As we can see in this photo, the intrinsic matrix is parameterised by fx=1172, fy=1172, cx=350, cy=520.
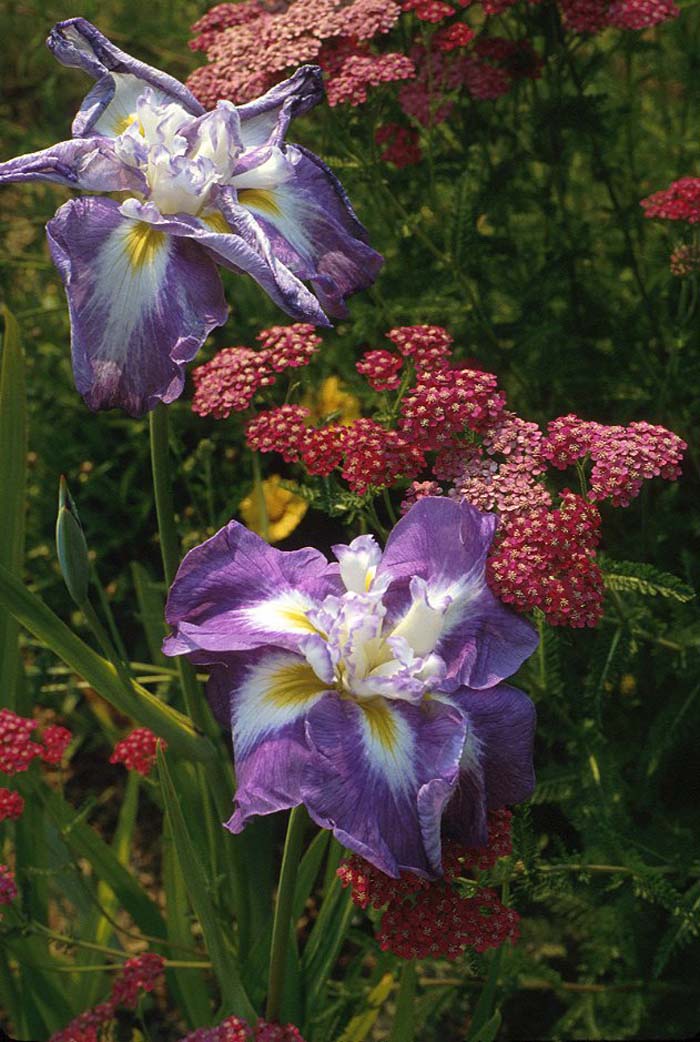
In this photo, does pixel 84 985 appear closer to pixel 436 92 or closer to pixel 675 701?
pixel 675 701

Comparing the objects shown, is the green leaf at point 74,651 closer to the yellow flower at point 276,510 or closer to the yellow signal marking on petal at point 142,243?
the yellow signal marking on petal at point 142,243

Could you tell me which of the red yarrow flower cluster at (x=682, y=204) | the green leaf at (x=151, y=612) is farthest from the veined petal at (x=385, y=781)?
the red yarrow flower cluster at (x=682, y=204)

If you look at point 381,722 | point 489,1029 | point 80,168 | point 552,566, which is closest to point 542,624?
point 552,566

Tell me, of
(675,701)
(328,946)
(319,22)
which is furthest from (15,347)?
(675,701)

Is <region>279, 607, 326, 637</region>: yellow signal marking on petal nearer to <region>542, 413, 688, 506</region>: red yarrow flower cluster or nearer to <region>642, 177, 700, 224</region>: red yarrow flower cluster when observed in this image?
<region>542, 413, 688, 506</region>: red yarrow flower cluster

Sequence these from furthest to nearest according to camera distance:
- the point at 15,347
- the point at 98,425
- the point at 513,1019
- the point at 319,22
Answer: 1. the point at 98,425
2. the point at 513,1019
3. the point at 319,22
4. the point at 15,347

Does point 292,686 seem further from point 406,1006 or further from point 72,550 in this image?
point 406,1006

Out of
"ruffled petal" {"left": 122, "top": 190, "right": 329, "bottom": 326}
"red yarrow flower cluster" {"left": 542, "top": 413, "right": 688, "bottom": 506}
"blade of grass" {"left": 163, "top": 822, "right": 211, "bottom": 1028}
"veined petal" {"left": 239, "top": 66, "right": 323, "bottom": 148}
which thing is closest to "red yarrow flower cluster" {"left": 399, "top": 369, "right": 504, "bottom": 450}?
"red yarrow flower cluster" {"left": 542, "top": 413, "right": 688, "bottom": 506}
